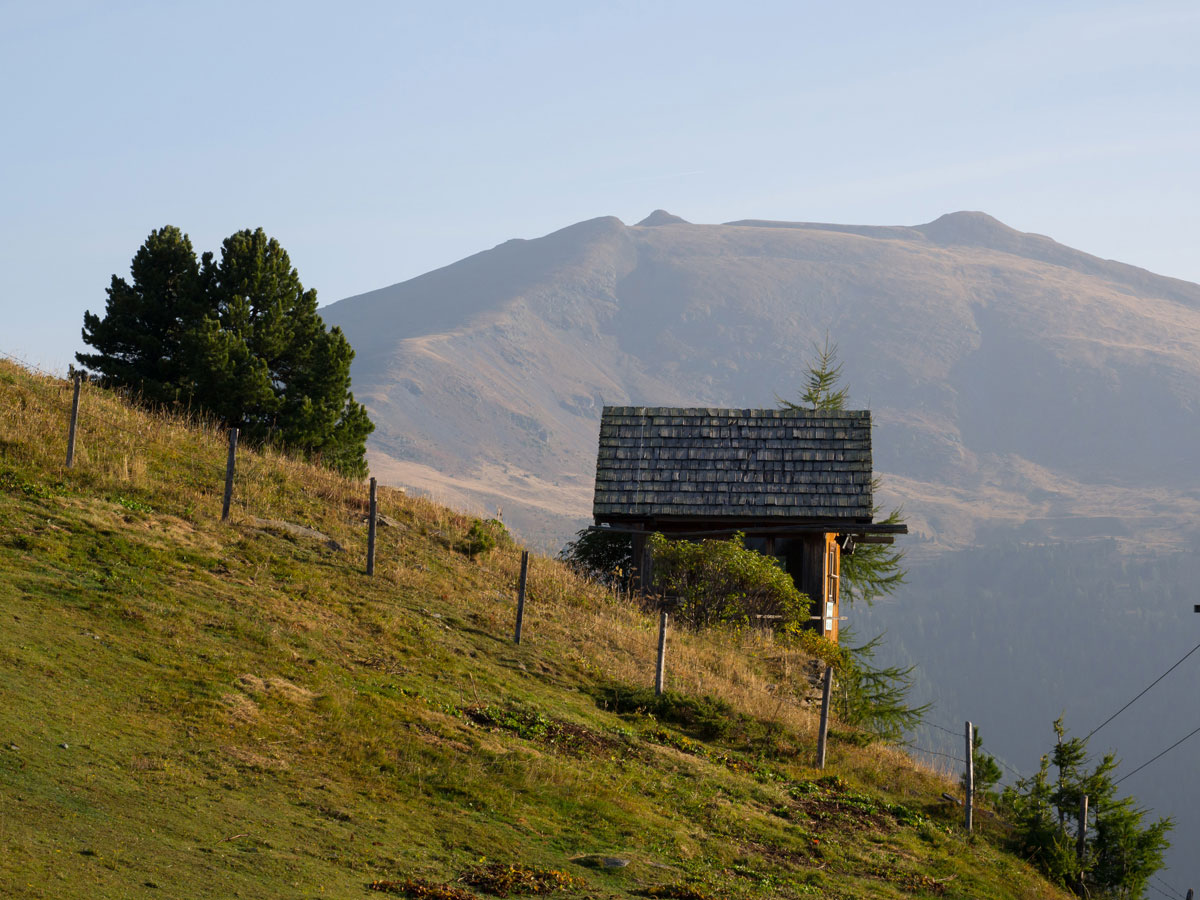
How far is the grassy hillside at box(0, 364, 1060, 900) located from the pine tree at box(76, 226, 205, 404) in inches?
291

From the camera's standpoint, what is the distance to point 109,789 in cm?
1128

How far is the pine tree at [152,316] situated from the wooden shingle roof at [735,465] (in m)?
12.5

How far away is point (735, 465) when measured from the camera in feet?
105

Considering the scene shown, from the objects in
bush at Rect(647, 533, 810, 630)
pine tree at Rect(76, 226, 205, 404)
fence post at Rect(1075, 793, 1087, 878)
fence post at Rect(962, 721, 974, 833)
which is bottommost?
fence post at Rect(1075, 793, 1087, 878)

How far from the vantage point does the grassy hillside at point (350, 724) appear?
1133 centimetres

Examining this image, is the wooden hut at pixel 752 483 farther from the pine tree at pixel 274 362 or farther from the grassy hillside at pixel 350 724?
the pine tree at pixel 274 362

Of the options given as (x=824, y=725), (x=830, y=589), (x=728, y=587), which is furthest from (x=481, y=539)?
(x=830, y=589)

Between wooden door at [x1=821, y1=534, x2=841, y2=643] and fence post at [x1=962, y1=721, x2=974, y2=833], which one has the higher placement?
wooden door at [x1=821, y1=534, x2=841, y2=643]

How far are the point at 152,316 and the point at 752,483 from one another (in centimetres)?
1809

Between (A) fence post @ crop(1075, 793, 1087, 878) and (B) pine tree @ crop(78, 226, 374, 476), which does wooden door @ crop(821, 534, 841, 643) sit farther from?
(B) pine tree @ crop(78, 226, 374, 476)

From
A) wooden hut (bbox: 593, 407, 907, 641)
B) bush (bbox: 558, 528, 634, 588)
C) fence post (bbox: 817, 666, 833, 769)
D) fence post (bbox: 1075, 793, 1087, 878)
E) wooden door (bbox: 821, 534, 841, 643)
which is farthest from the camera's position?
bush (bbox: 558, 528, 634, 588)

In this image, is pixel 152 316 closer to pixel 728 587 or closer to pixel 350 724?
pixel 728 587

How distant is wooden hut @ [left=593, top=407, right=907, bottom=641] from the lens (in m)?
31.2

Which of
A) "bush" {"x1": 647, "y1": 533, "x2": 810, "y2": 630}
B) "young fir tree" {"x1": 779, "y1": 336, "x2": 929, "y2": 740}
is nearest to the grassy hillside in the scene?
"bush" {"x1": 647, "y1": 533, "x2": 810, "y2": 630}
